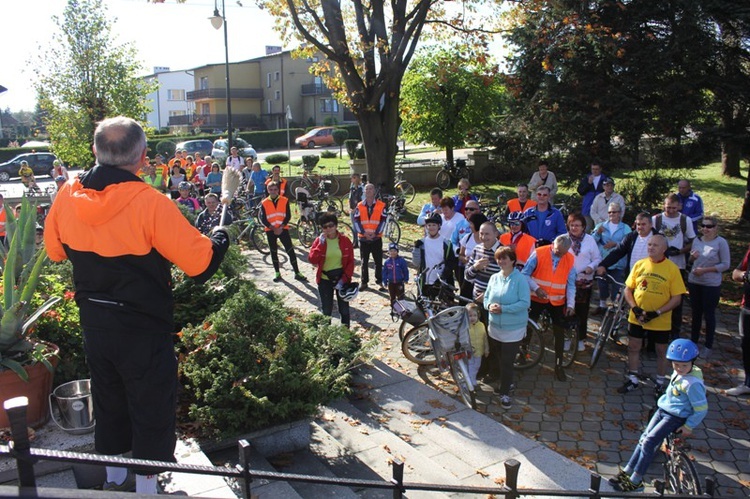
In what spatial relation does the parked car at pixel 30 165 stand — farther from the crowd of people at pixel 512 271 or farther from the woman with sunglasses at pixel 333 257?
the woman with sunglasses at pixel 333 257

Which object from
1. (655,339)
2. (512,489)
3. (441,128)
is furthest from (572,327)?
(441,128)

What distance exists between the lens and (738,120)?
12.7 m

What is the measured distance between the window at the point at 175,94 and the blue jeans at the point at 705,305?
87215 millimetres

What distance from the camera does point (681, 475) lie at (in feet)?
15.6

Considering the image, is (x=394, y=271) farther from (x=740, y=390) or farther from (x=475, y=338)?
(x=740, y=390)

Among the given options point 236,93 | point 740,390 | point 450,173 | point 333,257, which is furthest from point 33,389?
point 236,93

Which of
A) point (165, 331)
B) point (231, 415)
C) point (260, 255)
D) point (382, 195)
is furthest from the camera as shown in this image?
point (382, 195)

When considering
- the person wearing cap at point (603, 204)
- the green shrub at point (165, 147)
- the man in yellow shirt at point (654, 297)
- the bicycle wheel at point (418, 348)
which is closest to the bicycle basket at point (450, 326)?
the bicycle wheel at point (418, 348)

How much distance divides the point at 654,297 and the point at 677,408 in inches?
84.7

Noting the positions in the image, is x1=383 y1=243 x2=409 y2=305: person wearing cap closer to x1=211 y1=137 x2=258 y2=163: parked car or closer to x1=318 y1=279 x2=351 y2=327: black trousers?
x1=318 y1=279 x2=351 y2=327: black trousers

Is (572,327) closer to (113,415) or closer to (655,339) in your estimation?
(655,339)

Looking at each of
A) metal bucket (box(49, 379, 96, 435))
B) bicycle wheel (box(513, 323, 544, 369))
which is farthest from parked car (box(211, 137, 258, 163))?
metal bucket (box(49, 379, 96, 435))

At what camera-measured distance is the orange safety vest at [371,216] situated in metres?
10.7

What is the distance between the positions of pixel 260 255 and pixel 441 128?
496 inches
